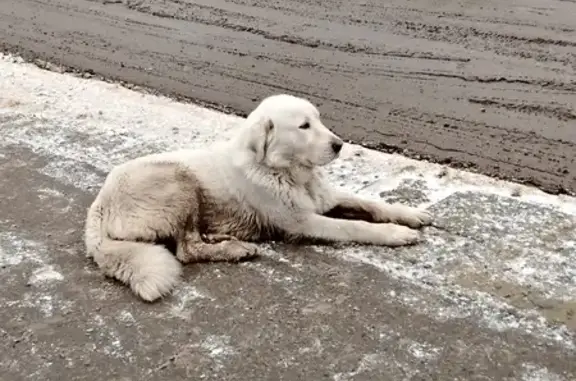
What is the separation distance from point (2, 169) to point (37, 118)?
3.69 ft

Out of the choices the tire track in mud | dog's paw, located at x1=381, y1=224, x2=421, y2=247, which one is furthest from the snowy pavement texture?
the tire track in mud

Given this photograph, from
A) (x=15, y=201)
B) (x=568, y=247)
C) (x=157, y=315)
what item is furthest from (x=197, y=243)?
(x=568, y=247)

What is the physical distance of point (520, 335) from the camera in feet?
14.2

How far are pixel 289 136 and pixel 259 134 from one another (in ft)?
0.60

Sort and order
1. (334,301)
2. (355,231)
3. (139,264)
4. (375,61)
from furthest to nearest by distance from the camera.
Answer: (375,61) < (355,231) < (139,264) < (334,301)

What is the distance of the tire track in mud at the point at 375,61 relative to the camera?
22.6 feet

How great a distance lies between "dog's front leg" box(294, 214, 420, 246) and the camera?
514 centimetres

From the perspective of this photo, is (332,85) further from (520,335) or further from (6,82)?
(520,335)

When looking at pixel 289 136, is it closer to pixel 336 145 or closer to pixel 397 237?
pixel 336 145

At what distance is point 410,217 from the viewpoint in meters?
5.37

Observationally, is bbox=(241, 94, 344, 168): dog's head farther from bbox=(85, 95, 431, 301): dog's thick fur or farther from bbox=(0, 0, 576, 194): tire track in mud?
bbox=(0, 0, 576, 194): tire track in mud

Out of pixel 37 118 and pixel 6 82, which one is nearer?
pixel 37 118

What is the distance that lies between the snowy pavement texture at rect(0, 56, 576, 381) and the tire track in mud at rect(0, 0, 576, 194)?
833 millimetres

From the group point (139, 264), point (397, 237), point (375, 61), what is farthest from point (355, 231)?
point (375, 61)
